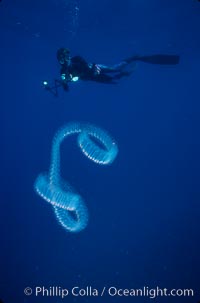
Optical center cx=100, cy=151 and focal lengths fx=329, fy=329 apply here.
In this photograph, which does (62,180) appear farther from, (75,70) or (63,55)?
(63,55)

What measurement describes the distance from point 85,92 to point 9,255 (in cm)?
2020

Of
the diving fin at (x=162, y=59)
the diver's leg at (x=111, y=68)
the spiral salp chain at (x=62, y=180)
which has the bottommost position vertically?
the spiral salp chain at (x=62, y=180)

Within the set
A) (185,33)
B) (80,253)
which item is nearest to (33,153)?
(80,253)

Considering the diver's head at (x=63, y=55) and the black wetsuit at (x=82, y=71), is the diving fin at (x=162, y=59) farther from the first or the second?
the diver's head at (x=63, y=55)

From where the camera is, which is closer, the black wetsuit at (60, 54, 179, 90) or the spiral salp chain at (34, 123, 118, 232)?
the black wetsuit at (60, 54, 179, 90)

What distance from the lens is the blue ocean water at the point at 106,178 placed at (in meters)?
12.5

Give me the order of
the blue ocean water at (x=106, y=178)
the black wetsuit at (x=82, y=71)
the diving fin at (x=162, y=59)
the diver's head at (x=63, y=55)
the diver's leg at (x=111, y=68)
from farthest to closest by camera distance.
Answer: the blue ocean water at (x=106, y=178) < the diving fin at (x=162, y=59) < the diver's leg at (x=111, y=68) < the black wetsuit at (x=82, y=71) < the diver's head at (x=63, y=55)

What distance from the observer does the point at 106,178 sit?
57.7 ft

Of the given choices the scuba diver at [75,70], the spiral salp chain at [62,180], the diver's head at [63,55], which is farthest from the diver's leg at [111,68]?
the spiral salp chain at [62,180]

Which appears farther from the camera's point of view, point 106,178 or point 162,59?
point 106,178

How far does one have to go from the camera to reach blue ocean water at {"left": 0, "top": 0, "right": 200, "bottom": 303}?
12.5 m

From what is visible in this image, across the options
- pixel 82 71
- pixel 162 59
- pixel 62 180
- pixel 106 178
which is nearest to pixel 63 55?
pixel 82 71

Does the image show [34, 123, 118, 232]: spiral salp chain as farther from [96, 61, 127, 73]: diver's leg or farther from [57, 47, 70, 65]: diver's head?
[57, 47, 70, 65]: diver's head

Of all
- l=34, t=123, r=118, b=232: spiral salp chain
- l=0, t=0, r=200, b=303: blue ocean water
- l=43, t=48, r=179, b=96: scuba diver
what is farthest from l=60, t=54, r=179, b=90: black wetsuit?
l=0, t=0, r=200, b=303: blue ocean water
